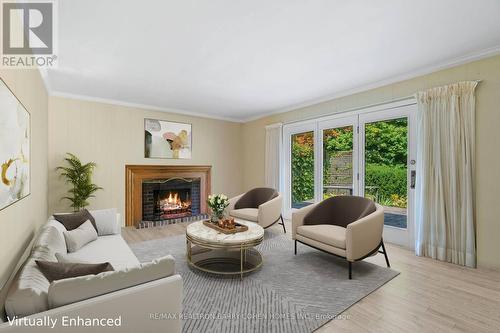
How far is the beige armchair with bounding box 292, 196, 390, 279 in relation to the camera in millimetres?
2717

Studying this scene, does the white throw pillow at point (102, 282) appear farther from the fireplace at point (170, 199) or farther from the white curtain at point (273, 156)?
the white curtain at point (273, 156)

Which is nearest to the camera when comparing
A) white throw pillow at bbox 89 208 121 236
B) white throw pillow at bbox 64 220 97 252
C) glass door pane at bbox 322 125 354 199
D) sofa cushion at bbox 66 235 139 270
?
sofa cushion at bbox 66 235 139 270

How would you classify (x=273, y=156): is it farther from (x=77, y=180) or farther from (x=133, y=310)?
(x=133, y=310)

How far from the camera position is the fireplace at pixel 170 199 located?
5.36 m

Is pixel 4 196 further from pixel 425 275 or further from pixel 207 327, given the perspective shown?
pixel 425 275

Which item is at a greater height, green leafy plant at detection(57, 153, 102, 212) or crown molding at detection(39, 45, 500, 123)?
crown molding at detection(39, 45, 500, 123)

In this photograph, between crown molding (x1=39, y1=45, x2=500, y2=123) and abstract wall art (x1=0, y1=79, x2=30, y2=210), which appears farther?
crown molding (x1=39, y1=45, x2=500, y2=123)

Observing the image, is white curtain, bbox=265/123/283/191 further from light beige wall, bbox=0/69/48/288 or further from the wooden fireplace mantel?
light beige wall, bbox=0/69/48/288

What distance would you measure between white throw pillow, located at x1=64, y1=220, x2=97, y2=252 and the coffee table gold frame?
1.11 m

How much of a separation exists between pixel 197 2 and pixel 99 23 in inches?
41.1

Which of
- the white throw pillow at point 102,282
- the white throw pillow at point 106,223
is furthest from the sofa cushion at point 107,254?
the white throw pillow at point 102,282

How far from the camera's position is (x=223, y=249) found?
2.62m

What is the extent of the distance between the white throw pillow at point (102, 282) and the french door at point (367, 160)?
3.70 meters

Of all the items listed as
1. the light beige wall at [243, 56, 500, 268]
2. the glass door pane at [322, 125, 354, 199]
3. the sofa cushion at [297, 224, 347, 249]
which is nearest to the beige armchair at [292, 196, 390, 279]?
the sofa cushion at [297, 224, 347, 249]
